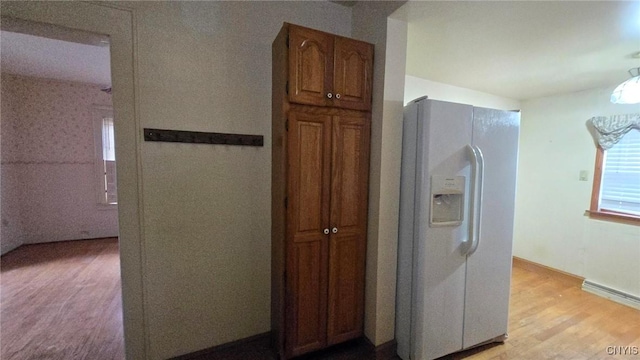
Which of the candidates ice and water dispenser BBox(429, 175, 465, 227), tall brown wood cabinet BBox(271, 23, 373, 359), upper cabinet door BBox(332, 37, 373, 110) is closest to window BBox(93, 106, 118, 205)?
tall brown wood cabinet BBox(271, 23, 373, 359)

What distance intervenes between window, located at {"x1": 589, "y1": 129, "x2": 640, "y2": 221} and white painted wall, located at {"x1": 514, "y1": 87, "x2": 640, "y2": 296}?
0.26 ft

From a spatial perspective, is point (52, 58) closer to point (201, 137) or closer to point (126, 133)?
point (126, 133)

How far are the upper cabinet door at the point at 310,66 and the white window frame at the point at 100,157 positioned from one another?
4452 mm

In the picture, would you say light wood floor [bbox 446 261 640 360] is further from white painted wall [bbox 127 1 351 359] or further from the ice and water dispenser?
white painted wall [bbox 127 1 351 359]

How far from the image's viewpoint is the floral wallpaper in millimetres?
3516

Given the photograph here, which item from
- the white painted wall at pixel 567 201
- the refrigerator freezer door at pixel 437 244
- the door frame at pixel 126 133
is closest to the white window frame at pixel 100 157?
the door frame at pixel 126 133

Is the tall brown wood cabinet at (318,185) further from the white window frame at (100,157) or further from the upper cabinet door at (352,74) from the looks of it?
the white window frame at (100,157)

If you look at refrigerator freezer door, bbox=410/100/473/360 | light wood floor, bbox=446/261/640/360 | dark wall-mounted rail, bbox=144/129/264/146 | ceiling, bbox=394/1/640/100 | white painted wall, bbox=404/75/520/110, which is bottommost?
light wood floor, bbox=446/261/640/360

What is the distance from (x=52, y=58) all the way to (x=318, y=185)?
3.87m

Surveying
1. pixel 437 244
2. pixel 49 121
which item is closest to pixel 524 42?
pixel 437 244

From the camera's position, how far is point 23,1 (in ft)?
3.90

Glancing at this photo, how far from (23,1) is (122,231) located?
1.25 m

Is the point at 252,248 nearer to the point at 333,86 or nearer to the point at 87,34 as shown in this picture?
the point at 333,86

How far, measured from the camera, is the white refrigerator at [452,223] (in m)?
1.56
